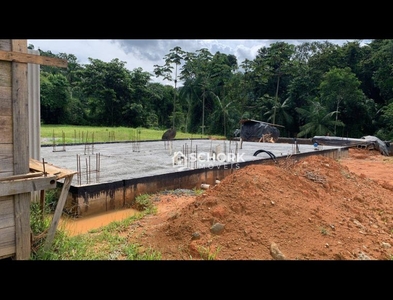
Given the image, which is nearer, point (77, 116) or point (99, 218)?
point (99, 218)

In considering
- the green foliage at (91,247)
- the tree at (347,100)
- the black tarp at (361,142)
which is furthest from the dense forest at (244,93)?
the green foliage at (91,247)

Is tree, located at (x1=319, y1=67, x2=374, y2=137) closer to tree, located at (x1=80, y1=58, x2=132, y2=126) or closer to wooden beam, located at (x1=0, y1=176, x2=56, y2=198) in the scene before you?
tree, located at (x1=80, y1=58, x2=132, y2=126)

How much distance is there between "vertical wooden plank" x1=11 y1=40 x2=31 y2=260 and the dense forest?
2195cm

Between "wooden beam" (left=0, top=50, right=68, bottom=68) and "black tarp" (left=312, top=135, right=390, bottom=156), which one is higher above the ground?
"wooden beam" (left=0, top=50, right=68, bottom=68)

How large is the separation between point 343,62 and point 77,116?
987 inches

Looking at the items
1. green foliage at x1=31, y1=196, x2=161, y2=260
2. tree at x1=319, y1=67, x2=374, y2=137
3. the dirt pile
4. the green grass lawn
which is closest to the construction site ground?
the dirt pile

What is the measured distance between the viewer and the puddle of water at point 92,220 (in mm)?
4418

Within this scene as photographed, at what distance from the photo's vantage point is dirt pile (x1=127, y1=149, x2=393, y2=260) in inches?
127

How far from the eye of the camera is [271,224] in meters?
3.60

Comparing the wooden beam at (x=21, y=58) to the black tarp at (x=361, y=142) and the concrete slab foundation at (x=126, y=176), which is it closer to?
the concrete slab foundation at (x=126, y=176)

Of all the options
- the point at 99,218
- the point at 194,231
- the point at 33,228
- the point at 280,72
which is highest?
the point at 280,72

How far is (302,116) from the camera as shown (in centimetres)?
2384
